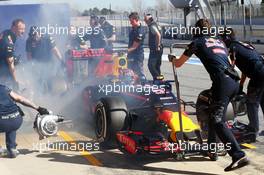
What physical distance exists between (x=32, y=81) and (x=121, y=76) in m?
3.52

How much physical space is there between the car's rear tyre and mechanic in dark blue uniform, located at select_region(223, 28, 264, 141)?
165 cm

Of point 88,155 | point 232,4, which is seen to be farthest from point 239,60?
point 232,4

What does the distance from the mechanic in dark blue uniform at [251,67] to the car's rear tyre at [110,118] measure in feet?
5.40

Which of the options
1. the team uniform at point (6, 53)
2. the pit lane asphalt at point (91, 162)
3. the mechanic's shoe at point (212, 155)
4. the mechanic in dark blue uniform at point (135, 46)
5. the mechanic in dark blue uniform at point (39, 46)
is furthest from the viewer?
the mechanic in dark blue uniform at point (135, 46)

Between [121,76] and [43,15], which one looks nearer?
[121,76]

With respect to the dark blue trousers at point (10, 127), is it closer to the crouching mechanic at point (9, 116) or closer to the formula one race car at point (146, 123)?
the crouching mechanic at point (9, 116)

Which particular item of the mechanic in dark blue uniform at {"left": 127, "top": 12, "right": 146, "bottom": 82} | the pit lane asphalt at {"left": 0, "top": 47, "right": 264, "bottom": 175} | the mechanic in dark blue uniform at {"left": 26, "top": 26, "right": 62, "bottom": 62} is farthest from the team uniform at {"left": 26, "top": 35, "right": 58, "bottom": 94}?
the pit lane asphalt at {"left": 0, "top": 47, "right": 264, "bottom": 175}

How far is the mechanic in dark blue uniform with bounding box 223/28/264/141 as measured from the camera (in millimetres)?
5992

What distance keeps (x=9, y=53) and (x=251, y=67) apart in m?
4.06

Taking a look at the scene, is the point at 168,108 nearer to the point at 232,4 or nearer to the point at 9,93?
the point at 9,93

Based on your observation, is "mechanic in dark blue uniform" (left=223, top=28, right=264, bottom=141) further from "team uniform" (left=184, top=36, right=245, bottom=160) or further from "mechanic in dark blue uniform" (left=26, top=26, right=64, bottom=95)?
"mechanic in dark blue uniform" (left=26, top=26, right=64, bottom=95)

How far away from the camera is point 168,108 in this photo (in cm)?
569

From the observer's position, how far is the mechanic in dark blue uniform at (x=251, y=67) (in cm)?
599

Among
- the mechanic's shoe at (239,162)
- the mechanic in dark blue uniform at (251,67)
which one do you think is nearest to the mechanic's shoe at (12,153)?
the mechanic's shoe at (239,162)
